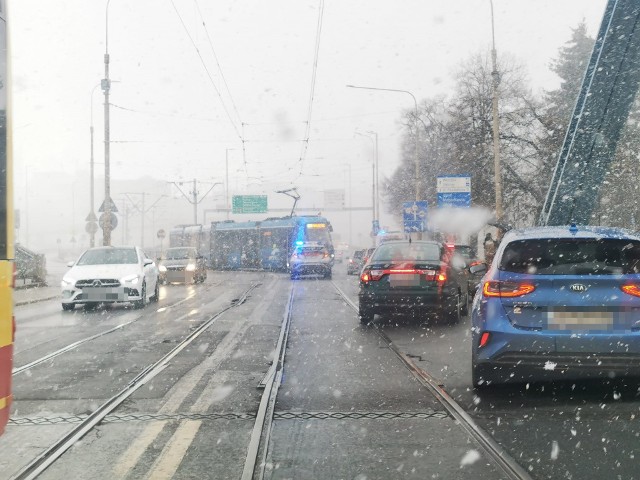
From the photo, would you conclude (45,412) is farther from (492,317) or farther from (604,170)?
(604,170)

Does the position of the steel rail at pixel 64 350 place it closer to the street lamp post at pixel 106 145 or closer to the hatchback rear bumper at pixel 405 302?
the hatchback rear bumper at pixel 405 302

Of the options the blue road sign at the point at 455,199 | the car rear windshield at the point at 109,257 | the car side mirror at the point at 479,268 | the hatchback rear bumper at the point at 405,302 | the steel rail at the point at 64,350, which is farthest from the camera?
the blue road sign at the point at 455,199

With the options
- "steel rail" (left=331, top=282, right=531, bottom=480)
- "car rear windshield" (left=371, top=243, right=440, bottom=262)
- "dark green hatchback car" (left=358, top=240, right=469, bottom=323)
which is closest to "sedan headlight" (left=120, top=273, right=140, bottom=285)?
"dark green hatchback car" (left=358, top=240, right=469, bottom=323)

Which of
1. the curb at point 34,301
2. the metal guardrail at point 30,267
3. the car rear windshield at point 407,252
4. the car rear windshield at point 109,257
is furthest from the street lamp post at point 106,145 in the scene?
the car rear windshield at point 407,252

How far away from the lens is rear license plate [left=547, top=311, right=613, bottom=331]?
19.5ft

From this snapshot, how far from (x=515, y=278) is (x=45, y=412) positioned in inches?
161

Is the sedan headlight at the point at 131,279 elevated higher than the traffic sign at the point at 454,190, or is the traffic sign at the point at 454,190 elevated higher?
the traffic sign at the point at 454,190

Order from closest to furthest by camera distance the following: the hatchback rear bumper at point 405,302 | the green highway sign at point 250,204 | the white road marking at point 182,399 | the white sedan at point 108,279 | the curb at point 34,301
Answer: the white road marking at point 182,399 → the hatchback rear bumper at point 405,302 → the white sedan at point 108,279 → the curb at point 34,301 → the green highway sign at point 250,204

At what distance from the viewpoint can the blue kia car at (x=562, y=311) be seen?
5.91 metres

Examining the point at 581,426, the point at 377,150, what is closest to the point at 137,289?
the point at 581,426

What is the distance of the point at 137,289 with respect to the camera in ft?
53.0

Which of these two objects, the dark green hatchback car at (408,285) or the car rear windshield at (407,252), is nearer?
the dark green hatchback car at (408,285)

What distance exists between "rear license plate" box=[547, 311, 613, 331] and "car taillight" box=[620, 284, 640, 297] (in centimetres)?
23

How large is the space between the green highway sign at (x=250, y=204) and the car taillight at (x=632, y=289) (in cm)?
5284
